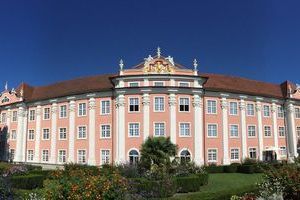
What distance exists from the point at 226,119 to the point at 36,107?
81.5ft

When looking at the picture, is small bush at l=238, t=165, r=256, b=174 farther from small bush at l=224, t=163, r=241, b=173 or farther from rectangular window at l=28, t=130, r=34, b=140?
rectangular window at l=28, t=130, r=34, b=140

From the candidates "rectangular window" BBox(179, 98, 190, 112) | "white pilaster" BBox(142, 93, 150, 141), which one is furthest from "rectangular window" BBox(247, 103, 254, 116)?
"white pilaster" BBox(142, 93, 150, 141)

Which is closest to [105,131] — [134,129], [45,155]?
[134,129]

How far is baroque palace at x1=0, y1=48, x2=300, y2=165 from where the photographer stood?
3822cm

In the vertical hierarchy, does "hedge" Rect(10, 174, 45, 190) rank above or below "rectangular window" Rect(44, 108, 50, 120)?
below

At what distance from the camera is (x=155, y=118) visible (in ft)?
125

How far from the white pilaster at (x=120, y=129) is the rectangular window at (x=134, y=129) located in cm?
77

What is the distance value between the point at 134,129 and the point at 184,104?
6249 mm

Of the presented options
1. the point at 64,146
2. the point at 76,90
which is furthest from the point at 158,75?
the point at 64,146

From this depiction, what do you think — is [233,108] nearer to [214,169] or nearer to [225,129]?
[225,129]

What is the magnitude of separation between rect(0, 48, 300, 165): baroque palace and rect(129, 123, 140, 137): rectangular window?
110 millimetres

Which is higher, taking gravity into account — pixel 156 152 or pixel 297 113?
pixel 297 113

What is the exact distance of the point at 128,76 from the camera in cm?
3828

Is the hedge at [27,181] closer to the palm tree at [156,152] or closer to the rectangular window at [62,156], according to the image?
the palm tree at [156,152]
